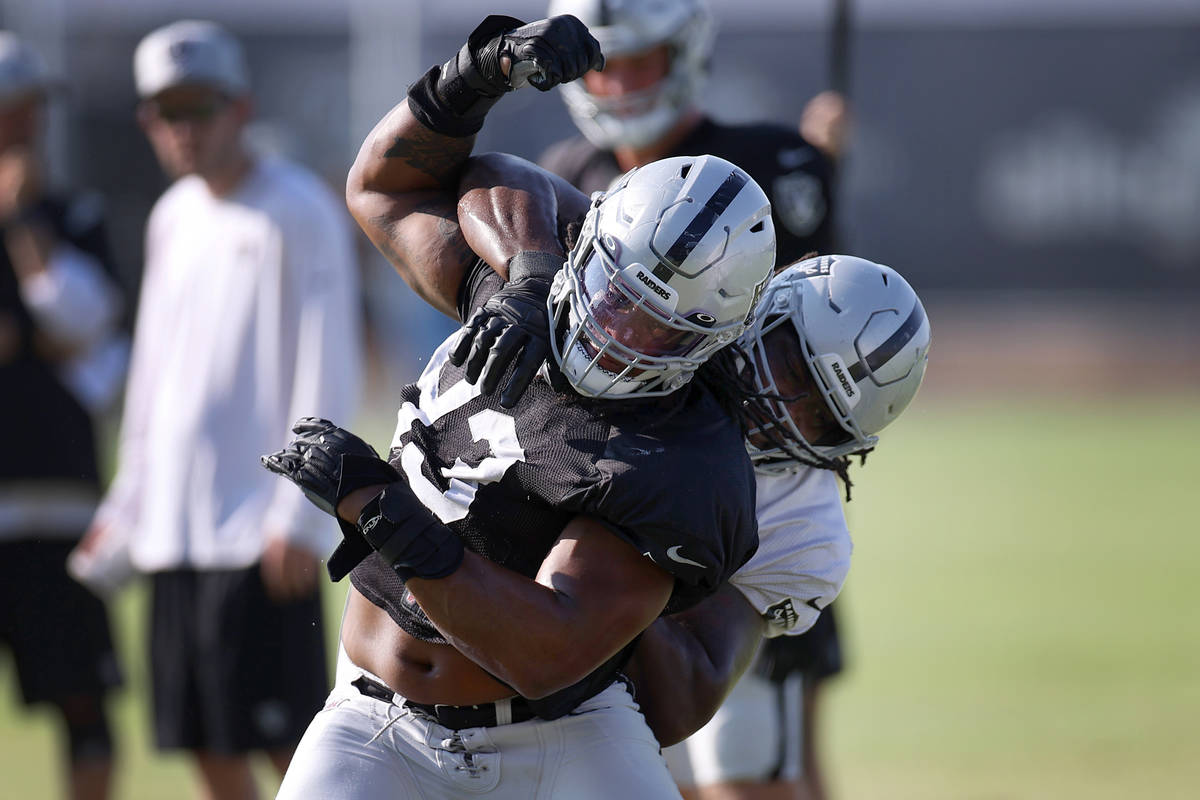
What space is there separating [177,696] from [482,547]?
7.86 ft

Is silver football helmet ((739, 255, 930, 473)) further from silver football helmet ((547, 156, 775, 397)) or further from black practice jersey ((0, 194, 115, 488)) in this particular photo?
black practice jersey ((0, 194, 115, 488))

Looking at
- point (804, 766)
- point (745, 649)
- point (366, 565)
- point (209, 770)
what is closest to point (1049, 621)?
point (804, 766)

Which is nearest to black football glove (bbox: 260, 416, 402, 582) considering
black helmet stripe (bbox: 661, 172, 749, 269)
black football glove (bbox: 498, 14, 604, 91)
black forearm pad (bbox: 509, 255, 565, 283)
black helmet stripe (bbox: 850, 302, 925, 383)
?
black forearm pad (bbox: 509, 255, 565, 283)

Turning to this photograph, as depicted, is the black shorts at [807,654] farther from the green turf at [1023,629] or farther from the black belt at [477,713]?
the green turf at [1023,629]

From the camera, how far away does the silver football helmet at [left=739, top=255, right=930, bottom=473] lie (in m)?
2.97

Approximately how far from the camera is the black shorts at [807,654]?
3.88m

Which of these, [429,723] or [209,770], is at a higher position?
[429,723]

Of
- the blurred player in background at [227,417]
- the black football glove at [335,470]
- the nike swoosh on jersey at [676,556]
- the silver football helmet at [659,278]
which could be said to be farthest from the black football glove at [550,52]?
the blurred player in background at [227,417]

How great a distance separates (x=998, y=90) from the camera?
26750 millimetres

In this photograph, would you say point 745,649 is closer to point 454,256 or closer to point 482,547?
point 482,547

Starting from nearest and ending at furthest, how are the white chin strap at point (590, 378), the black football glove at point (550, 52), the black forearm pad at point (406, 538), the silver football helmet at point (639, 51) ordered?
the black forearm pad at point (406, 538) → the white chin strap at point (590, 378) → the black football glove at point (550, 52) → the silver football helmet at point (639, 51)

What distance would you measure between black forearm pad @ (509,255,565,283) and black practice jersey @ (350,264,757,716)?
0.61 ft

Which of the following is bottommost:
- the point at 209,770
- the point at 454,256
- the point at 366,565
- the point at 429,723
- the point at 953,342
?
the point at 953,342

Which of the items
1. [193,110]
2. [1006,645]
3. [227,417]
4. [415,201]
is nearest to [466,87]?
[415,201]
